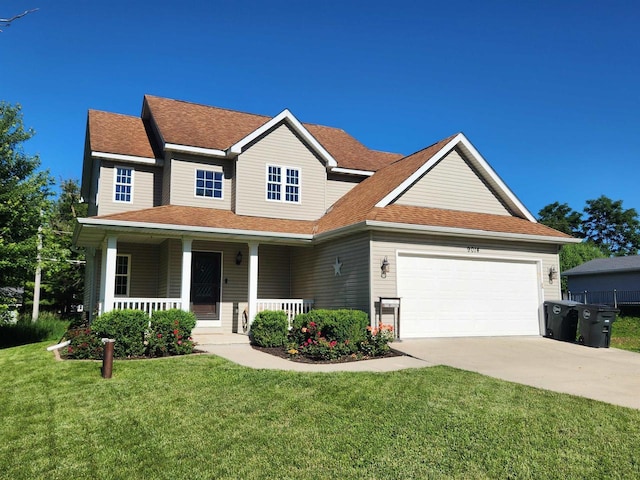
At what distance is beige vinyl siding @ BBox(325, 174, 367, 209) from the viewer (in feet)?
59.5

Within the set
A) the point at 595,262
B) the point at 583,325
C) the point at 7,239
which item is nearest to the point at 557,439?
the point at 583,325

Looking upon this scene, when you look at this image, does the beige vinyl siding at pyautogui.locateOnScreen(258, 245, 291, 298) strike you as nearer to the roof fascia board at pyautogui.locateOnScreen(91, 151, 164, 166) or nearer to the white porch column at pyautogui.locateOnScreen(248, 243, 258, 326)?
the white porch column at pyautogui.locateOnScreen(248, 243, 258, 326)

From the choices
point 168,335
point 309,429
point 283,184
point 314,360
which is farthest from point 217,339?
point 309,429

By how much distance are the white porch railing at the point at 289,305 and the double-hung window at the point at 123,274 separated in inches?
203

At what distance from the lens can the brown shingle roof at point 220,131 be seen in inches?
648

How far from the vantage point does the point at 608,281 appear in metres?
35.6

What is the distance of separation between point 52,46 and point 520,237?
1231 centimetres

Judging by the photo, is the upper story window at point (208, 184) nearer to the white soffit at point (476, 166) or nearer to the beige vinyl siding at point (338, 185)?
the beige vinyl siding at point (338, 185)

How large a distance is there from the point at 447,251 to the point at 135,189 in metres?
10.4

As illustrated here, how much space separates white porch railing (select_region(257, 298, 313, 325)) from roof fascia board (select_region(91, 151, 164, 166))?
6.19 meters

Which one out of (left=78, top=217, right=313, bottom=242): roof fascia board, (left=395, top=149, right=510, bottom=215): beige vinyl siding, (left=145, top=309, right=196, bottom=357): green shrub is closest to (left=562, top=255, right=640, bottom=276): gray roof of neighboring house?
(left=395, top=149, right=510, bottom=215): beige vinyl siding

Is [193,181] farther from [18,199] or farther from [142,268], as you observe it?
[18,199]

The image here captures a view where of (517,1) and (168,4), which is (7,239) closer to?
(168,4)

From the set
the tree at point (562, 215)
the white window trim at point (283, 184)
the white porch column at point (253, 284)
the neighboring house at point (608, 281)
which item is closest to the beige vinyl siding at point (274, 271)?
the white window trim at point (283, 184)
